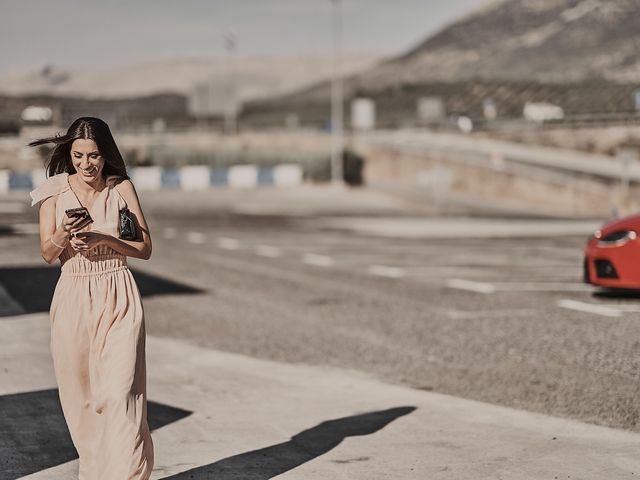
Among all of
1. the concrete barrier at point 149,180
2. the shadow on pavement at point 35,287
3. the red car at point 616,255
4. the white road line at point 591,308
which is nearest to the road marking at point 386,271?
the shadow on pavement at point 35,287

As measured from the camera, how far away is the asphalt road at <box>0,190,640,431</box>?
924 cm

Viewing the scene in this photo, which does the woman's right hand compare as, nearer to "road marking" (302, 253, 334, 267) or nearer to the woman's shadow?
the woman's shadow

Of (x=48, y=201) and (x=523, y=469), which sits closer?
(x=48, y=201)

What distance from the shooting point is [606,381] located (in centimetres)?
895

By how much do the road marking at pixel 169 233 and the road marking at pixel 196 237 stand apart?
35cm

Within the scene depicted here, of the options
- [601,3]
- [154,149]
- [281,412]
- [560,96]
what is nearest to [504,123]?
[154,149]

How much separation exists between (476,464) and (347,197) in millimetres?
40616

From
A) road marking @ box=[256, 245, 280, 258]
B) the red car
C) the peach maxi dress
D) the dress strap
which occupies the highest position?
the dress strap

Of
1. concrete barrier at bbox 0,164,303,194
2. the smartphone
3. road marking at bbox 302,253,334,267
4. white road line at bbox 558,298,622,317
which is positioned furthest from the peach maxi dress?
concrete barrier at bbox 0,164,303,194

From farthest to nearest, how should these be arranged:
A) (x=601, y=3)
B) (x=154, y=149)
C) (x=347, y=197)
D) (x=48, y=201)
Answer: (x=154, y=149)
(x=347, y=197)
(x=601, y=3)
(x=48, y=201)

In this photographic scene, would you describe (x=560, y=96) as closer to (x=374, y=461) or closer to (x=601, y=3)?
(x=601, y=3)

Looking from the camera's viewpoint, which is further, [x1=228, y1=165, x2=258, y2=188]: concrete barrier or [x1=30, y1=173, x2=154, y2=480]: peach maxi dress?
[x1=228, y1=165, x2=258, y2=188]: concrete barrier

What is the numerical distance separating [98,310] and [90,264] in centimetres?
22

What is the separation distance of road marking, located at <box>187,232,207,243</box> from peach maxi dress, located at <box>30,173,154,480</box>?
1973 cm
